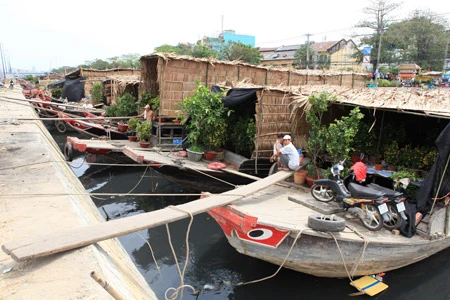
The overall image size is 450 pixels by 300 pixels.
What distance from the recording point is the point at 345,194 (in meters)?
5.46

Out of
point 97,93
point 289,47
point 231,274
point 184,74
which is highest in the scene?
point 289,47

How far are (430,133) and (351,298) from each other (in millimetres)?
4614

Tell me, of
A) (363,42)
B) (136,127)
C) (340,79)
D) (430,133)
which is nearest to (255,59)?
(363,42)

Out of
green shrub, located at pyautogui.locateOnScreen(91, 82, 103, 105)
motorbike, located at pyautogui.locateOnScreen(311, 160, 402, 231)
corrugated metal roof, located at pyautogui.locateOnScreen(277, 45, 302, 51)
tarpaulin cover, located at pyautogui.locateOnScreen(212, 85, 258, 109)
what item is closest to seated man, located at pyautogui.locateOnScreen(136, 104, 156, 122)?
tarpaulin cover, located at pyautogui.locateOnScreen(212, 85, 258, 109)

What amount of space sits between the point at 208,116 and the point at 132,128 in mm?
4515

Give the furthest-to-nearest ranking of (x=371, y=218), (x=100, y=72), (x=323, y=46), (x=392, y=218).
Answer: (x=323, y=46), (x=100, y=72), (x=392, y=218), (x=371, y=218)

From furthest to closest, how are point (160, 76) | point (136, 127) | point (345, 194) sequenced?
point (136, 127), point (160, 76), point (345, 194)

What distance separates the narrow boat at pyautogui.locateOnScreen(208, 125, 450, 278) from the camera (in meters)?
4.71

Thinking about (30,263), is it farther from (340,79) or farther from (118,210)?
(340,79)

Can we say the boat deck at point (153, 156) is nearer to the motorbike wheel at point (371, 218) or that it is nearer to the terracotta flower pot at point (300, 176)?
the terracotta flower pot at point (300, 176)

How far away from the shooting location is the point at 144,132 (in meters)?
10.6

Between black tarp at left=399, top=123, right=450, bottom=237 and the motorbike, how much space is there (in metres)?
0.21

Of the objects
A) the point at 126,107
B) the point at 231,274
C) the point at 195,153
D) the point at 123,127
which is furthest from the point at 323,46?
the point at 231,274

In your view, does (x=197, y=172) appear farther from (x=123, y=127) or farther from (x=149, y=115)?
(x=123, y=127)
